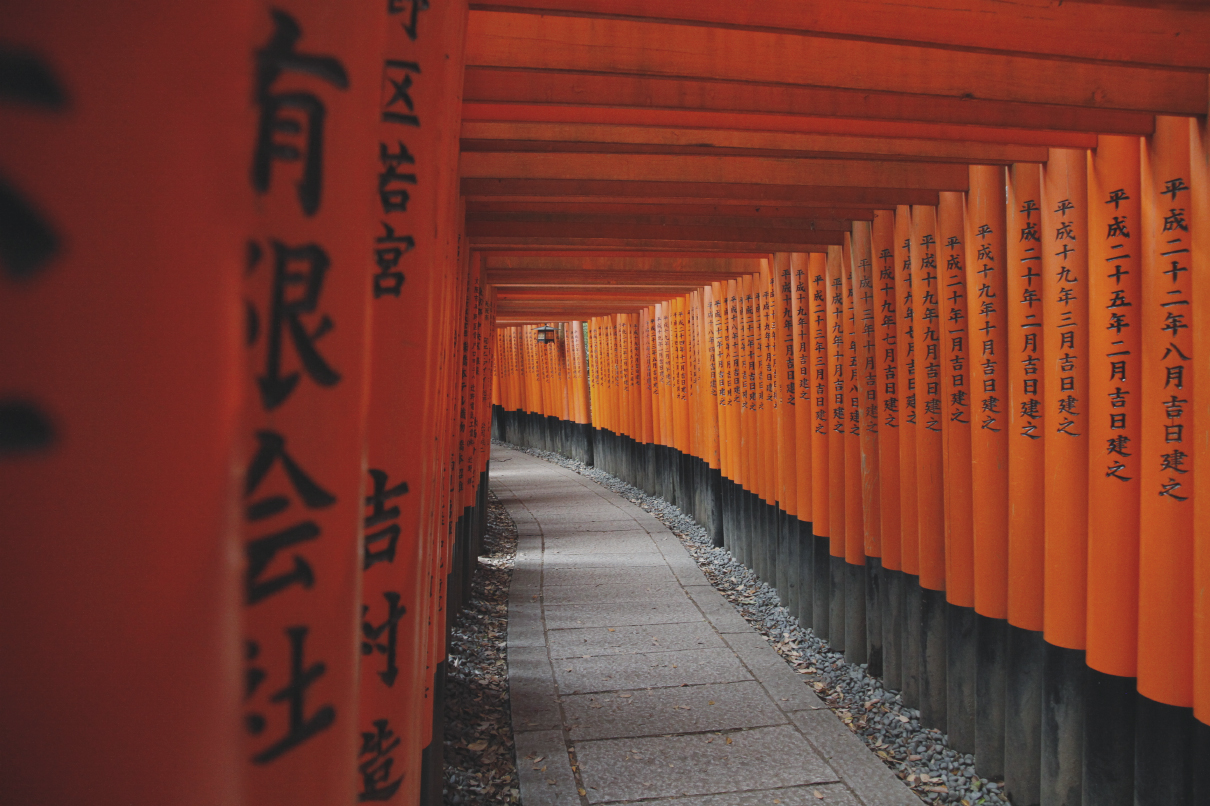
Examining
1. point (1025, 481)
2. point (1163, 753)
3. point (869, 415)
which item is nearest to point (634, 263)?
point (869, 415)

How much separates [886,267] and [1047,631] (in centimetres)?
289

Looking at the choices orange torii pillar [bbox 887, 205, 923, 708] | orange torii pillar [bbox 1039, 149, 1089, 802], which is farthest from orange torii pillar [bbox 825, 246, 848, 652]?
orange torii pillar [bbox 1039, 149, 1089, 802]

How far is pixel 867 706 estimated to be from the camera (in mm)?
5688

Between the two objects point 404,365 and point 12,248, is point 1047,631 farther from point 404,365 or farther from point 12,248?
point 12,248

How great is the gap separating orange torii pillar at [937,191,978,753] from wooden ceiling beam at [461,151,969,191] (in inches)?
12.0

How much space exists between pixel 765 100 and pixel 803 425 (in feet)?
14.7

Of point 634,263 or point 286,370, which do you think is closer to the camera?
point 286,370

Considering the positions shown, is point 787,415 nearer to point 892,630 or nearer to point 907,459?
point 907,459

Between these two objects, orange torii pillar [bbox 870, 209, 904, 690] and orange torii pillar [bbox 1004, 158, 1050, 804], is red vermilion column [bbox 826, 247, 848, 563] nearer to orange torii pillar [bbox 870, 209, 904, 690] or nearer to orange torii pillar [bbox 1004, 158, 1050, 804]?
orange torii pillar [bbox 870, 209, 904, 690]

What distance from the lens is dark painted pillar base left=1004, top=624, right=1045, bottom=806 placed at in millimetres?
4227

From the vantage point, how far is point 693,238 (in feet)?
21.4

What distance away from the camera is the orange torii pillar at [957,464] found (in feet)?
15.5

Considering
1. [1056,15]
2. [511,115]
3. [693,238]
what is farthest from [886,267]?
[511,115]

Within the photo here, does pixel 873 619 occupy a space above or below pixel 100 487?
below
